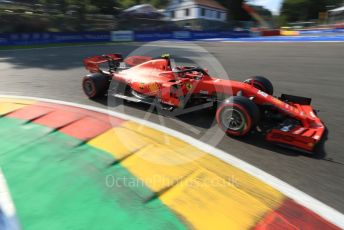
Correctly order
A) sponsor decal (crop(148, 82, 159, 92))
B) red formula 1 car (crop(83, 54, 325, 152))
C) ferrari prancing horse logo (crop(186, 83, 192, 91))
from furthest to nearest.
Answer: sponsor decal (crop(148, 82, 159, 92)), ferrari prancing horse logo (crop(186, 83, 192, 91)), red formula 1 car (crop(83, 54, 325, 152))

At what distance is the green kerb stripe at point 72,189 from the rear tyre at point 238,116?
1864mm

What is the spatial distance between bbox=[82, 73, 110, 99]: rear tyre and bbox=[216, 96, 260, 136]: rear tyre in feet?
10.3

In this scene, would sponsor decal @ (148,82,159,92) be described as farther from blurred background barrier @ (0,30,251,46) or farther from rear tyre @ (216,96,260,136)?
blurred background barrier @ (0,30,251,46)

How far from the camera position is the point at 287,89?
796cm

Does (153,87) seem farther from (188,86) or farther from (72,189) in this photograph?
(72,189)

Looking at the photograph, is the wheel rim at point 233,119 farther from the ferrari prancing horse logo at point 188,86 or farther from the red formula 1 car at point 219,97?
the ferrari prancing horse logo at point 188,86

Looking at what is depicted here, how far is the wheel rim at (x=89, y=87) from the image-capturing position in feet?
22.6

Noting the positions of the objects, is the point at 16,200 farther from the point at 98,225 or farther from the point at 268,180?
the point at 268,180

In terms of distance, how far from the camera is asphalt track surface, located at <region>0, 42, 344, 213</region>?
3807 millimetres

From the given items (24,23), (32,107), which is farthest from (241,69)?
(24,23)

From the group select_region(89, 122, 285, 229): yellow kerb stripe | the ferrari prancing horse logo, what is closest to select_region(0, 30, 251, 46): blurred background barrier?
the ferrari prancing horse logo

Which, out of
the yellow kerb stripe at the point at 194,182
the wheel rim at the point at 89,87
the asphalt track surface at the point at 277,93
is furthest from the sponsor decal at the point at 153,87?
the wheel rim at the point at 89,87

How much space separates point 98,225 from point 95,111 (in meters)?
3.52

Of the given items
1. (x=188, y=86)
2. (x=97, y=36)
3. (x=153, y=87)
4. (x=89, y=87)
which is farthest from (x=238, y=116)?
(x=97, y=36)
